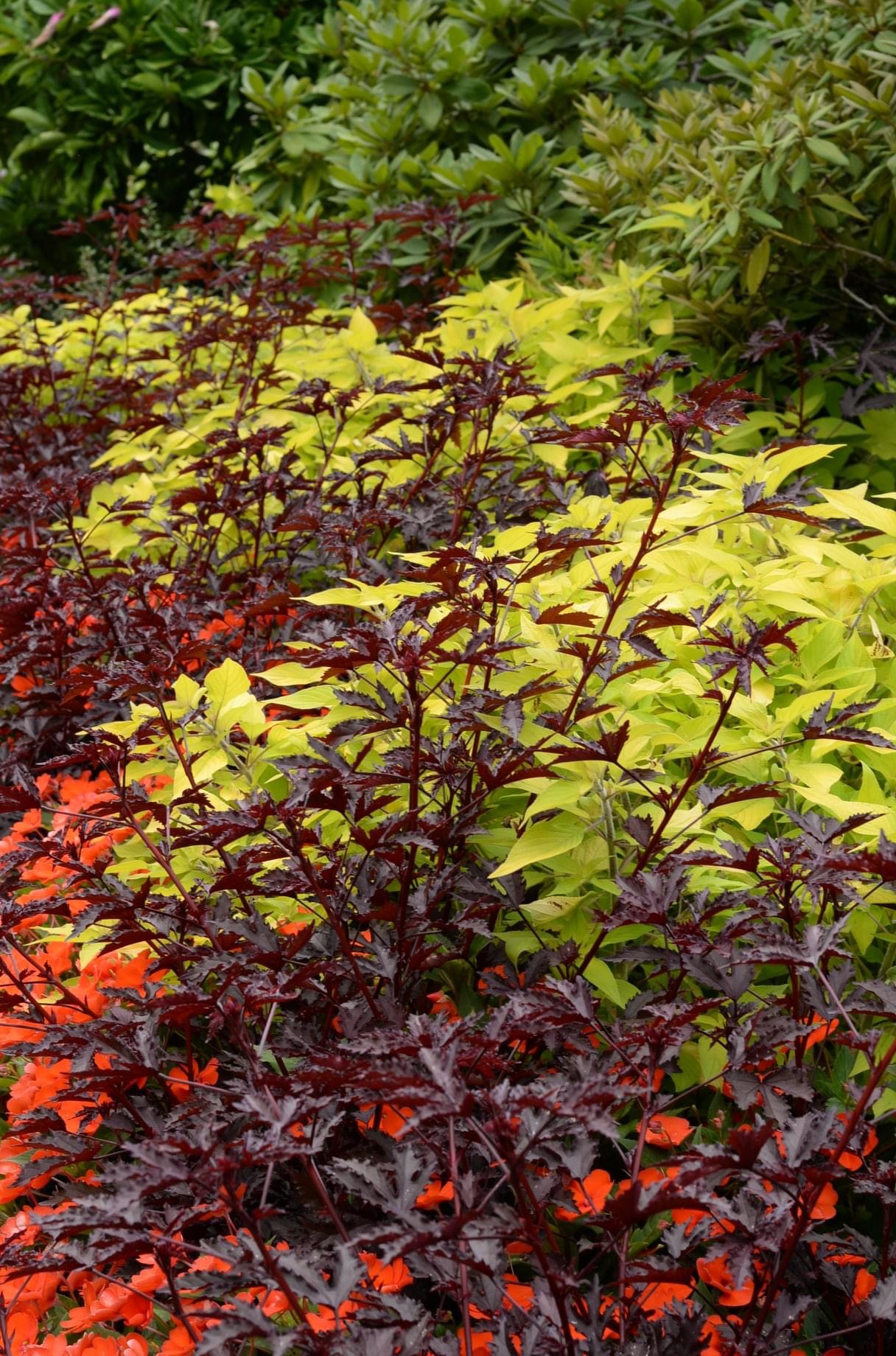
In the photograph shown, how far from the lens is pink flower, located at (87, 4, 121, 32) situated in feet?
24.2

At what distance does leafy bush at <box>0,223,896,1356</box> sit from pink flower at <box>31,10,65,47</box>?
652 cm

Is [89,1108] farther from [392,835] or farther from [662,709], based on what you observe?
[662,709]

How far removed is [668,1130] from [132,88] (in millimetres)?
7982

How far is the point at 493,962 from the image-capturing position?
1967 millimetres

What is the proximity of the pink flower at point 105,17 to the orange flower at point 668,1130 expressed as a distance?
305 inches

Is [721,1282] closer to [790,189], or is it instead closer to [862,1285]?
[862,1285]

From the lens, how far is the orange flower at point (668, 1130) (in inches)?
61.9

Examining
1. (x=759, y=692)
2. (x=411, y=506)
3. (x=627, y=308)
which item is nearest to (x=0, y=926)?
(x=759, y=692)

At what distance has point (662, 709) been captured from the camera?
216 centimetres

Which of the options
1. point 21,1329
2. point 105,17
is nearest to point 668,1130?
point 21,1329

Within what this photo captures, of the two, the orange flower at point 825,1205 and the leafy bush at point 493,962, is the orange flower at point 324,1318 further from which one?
the orange flower at point 825,1205

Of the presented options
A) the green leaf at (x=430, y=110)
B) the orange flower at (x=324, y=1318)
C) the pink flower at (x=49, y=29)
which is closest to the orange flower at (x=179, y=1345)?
the orange flower at (x=324, y=1318)

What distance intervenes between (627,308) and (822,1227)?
286 centimetres

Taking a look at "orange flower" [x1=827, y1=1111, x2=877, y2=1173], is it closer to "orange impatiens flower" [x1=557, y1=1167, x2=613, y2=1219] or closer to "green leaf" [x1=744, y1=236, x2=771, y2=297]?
"orange impatiens flower" [x1=557, y1=1167, x2=613, y2=1219]
